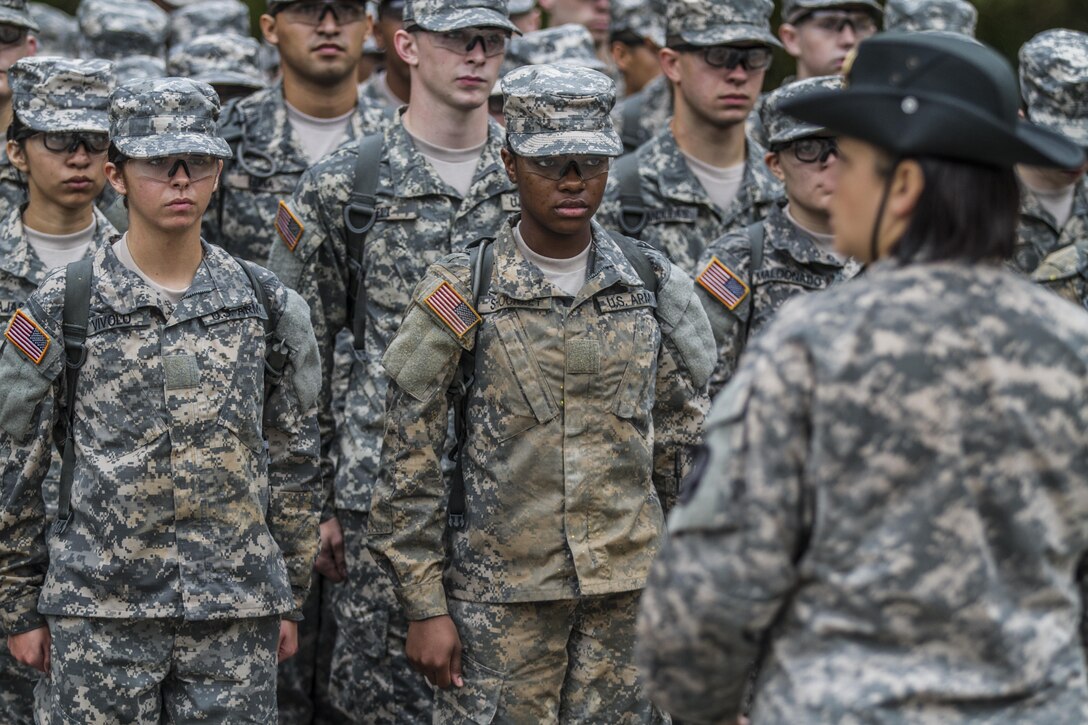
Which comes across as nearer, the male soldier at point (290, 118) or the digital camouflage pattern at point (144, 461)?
the digital camouflage pattern at point (144, 461)

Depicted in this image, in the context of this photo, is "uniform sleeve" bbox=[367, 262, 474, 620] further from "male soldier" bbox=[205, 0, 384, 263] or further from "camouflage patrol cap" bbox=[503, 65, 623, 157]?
"male soldier" bbox=[205, 0, 384, 263]

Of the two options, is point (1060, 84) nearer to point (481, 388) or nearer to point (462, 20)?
point (462, 20)

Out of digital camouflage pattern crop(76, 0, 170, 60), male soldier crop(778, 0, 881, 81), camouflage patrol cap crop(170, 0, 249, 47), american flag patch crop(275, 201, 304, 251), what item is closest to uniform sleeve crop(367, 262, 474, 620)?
american flag patch crop(275, 201, 304, 251)

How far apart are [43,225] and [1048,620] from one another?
4.56 m

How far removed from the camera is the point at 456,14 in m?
6.80

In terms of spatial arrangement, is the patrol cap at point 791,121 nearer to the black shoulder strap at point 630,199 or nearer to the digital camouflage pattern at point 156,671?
the black shoulder strap at point 630,199

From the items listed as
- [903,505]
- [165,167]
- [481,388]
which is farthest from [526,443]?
[903,505]

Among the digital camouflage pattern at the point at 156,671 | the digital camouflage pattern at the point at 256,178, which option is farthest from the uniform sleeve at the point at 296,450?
the digital camouflage pattern at the point at 256,178

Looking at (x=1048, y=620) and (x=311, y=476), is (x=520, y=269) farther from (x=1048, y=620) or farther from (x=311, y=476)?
(x=1048, y=620)

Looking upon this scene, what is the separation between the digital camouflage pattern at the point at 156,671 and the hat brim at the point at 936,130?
2.81m

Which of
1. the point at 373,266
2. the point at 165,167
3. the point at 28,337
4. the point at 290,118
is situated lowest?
the point at 290,118

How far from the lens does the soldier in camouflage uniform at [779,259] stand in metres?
6.27

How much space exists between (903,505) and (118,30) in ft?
25.7

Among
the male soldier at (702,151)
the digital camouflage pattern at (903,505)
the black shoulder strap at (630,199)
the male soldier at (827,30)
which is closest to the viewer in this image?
the digital camouflage pattern at (903,505)
